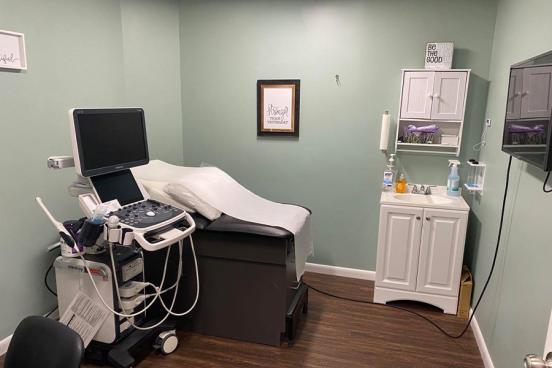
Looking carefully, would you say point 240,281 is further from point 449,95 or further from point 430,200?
point 449,95

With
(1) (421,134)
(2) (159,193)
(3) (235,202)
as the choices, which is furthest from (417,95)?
(2) (159,193)

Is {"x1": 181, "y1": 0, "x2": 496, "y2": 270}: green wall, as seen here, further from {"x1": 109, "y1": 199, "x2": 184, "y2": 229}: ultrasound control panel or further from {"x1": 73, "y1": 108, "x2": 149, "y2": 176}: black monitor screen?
{"x1": 109, "y1": 199, "x2": 184, "y2": 229}: ultrasound control panel

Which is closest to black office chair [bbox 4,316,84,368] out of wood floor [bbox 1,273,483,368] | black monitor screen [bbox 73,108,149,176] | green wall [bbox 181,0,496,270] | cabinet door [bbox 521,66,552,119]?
black monitor screen [bbox 73,108,149,176]

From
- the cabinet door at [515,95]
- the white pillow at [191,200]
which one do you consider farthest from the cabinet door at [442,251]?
the white pillow at [191,200]

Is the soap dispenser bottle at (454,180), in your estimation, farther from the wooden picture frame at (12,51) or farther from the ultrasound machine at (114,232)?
the wooden picture frame at (12,51)

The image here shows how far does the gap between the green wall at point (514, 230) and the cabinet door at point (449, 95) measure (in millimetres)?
205

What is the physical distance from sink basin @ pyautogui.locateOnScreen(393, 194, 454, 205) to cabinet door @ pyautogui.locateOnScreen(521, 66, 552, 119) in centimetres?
126

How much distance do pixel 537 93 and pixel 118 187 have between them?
2.14 m

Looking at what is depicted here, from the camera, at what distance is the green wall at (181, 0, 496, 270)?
10.2ft

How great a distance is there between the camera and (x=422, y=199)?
10.4 ft

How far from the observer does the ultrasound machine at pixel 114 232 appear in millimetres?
1985

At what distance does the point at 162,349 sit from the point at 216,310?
403mm

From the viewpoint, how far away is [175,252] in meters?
2.60

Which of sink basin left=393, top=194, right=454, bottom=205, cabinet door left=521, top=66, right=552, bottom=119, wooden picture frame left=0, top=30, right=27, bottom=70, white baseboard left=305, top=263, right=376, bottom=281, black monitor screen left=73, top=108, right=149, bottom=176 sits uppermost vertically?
wooden picture frame left=0, top=30, right=27, bottom=70
